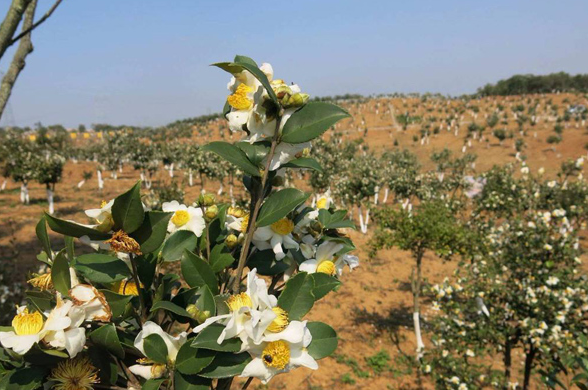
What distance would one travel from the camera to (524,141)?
145ft

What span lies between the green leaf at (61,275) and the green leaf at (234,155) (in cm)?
48

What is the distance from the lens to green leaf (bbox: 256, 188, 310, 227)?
1.07 metres

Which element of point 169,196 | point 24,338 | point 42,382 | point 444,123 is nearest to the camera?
point 24,338

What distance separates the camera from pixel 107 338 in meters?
0.92

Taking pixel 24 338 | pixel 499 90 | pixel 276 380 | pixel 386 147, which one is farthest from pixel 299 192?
pixel 499 90

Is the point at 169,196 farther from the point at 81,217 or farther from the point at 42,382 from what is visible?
the point at 42,382

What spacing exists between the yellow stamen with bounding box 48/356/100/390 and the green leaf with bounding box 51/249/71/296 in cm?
19

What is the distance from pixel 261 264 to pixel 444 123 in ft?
209

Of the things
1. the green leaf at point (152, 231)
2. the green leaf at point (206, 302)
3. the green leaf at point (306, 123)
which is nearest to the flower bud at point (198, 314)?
the green leaf at point (206, 302)

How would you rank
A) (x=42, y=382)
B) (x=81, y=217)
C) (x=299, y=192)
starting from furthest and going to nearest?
(x=81, y=217) < (x=299, y=192) < (x=42, y=382)

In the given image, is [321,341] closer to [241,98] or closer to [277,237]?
[277,237]

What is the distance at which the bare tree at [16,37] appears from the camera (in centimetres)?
239

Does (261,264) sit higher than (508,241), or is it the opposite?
(261,264)

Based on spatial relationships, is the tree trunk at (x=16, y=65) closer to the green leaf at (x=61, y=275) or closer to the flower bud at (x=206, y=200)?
the flower bud at (x=206, y=200)
